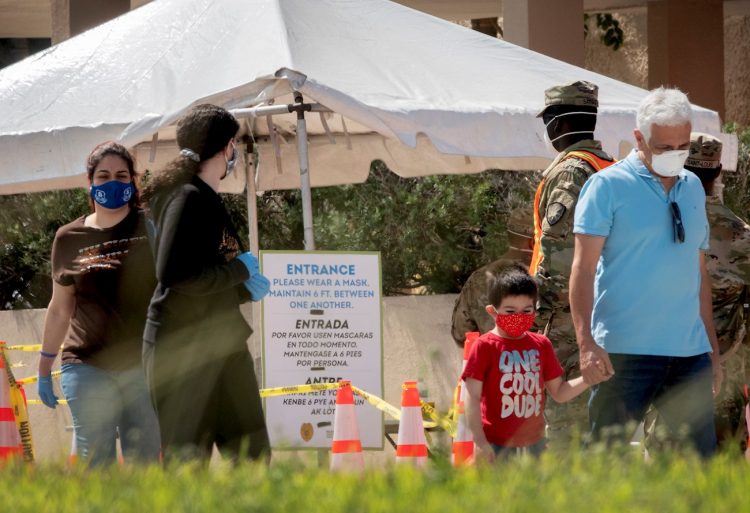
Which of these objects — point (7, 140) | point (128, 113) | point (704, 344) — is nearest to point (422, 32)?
point (128, 113)

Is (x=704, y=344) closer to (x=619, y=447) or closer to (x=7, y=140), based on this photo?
(x=619, y=447)

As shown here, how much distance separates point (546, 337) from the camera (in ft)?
18.6

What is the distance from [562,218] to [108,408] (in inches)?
80.7

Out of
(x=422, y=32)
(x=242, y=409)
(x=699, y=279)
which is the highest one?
(x=422, y=32)

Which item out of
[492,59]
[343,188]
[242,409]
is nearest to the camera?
[242,409]

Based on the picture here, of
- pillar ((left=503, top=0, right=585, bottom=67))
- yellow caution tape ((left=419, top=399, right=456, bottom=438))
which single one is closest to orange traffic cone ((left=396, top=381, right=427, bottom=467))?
yellow caution tape ((left=419, top=399, right=456, bottom=438))

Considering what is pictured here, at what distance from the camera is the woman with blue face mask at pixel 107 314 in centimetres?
565

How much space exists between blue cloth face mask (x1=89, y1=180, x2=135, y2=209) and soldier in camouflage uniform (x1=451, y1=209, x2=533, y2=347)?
2384 mm

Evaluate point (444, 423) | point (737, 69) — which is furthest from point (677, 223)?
point (737, 69)

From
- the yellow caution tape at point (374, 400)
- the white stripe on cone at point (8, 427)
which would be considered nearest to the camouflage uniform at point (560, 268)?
the yellow caution tape at point (374, 400)

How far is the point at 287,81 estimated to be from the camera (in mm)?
6883

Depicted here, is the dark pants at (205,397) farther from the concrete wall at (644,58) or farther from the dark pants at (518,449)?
the concrete wall at (644,58)

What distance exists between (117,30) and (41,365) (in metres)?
2.66

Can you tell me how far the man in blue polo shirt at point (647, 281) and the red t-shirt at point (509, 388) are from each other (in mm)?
350
